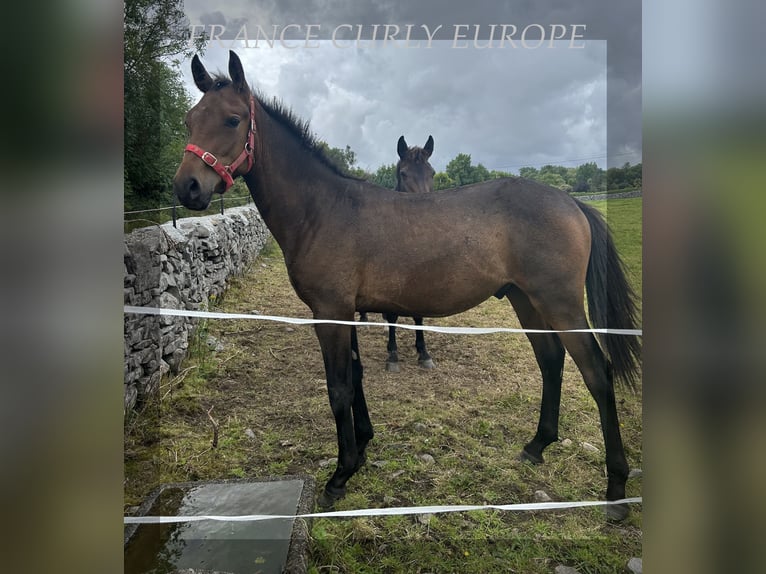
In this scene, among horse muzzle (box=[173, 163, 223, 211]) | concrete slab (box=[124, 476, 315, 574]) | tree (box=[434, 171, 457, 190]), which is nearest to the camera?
concrete slab (box=[124, 476, 315, 574])

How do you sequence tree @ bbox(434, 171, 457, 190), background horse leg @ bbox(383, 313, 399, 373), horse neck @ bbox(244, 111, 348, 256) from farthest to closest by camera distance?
background horse leg @ bbox(383, 313, 399, 373)
tree @ bbox(434, 171, 457, 190)
horse neck @ bbox(244, 111, 348, 256)

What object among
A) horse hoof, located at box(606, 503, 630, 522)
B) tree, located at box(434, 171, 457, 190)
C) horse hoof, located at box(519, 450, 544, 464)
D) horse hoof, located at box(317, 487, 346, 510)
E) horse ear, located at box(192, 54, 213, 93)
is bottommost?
horse hoof, located at box(606, 503, 630, 522)

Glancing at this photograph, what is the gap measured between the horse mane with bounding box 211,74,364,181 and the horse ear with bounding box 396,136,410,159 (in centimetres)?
39

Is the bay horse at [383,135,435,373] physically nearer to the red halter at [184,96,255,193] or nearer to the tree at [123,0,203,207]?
the red halter at [184,96,255,193]

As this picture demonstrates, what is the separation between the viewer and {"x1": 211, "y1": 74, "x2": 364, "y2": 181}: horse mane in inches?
88.9

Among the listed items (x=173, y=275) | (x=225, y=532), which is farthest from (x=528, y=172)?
(x=225, y=532)

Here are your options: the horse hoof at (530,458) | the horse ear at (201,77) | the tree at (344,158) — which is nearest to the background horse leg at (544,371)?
the horse hoof at (530,458)

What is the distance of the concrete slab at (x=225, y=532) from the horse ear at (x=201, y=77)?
2.12 metres

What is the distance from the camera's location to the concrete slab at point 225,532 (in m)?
1.87

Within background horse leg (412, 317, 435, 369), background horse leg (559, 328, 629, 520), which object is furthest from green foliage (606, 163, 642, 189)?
background horse leg (412, 317, 435, 369)

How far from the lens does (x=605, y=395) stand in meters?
2.23

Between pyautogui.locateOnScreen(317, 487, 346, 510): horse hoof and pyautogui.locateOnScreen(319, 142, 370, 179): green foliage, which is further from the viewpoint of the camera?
pyautogui.locateOnScreen(319, 142, 370, 179): green foliage

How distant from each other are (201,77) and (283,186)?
0.68 meters
